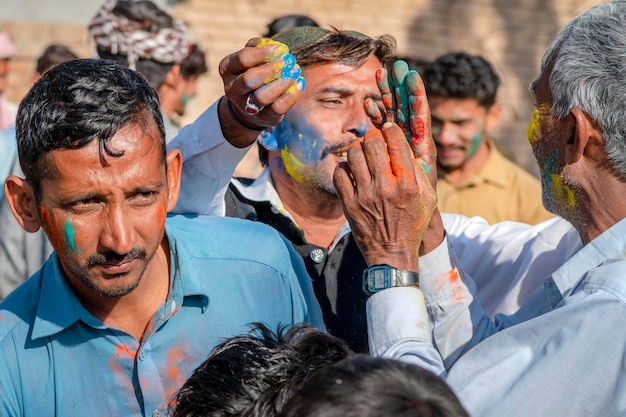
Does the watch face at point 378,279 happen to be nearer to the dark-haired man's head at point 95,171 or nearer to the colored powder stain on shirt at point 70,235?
the dark-haired man's head at point 95,171

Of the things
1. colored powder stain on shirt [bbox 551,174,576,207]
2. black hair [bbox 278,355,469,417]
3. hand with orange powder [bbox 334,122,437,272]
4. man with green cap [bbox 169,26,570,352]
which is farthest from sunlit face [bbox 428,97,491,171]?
black hair [bbox 278,355,469,417]

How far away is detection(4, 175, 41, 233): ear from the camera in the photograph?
2.20m

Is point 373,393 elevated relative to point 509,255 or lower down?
elevated

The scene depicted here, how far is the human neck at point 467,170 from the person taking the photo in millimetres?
5297

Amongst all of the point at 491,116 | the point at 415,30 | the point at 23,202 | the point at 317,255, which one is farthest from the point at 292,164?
the point at 415,30

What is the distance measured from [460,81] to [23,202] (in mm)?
3560

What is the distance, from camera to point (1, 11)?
24.4 ft

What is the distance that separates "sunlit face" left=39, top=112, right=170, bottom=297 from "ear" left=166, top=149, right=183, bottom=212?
0.13 meters

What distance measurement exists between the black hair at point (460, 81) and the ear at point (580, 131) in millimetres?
3069

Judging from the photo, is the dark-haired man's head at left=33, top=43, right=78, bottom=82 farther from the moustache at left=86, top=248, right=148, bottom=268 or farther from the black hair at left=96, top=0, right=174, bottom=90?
the moustache at left=86, top=248, right=148, bottom=268

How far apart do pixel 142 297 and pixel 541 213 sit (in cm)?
328

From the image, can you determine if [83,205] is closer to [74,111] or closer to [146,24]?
[74,111]

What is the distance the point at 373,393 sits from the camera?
128 centimetres

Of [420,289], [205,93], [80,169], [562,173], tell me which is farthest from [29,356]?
[205,93]
